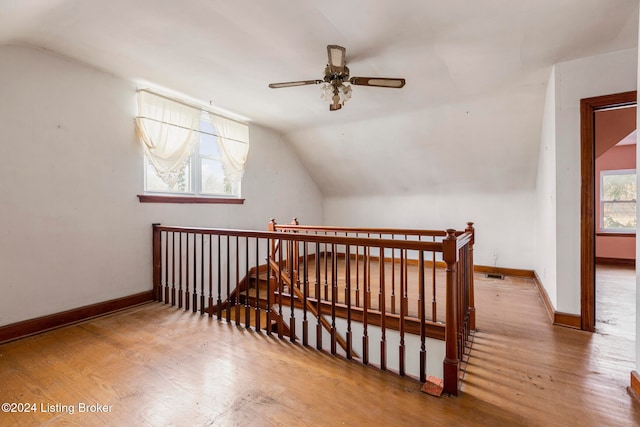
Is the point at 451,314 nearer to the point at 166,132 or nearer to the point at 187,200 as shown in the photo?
the point at 187,200

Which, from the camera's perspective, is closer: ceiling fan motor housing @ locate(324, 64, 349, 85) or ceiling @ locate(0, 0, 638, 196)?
ceiling @ locate(0, 0, 638, 196)

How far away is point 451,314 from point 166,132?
3.47m

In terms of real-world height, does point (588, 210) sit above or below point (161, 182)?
below

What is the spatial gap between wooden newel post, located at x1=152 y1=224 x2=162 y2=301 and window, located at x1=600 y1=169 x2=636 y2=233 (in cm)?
772

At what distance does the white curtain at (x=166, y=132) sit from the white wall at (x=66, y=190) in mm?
137

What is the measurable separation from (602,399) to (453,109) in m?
3.38

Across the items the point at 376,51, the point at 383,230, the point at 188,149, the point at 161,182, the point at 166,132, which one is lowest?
the point at 383,230

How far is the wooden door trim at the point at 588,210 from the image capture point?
2646mm

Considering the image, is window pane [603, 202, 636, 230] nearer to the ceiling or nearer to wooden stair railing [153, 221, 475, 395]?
the ceiling

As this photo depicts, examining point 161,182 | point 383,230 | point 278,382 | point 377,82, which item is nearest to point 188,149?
point 161,182

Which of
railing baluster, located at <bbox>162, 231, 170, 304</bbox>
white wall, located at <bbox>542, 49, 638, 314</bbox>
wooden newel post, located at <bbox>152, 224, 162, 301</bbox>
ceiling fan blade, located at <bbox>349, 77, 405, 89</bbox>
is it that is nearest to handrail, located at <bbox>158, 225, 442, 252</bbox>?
railing baluster, located at <bbox>162, 231, 170, 304</bbox>

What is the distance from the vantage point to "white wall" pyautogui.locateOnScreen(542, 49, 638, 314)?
266 centimetres

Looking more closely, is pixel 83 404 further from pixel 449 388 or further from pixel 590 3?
pixel 590 3

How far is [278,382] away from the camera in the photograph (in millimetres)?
1849
